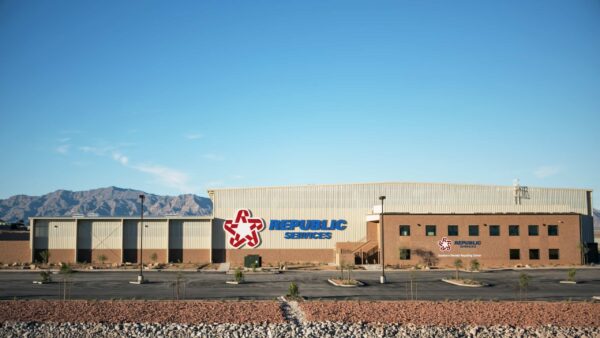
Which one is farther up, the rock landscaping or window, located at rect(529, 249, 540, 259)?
window, located at rect(529, 249, 540, 259)

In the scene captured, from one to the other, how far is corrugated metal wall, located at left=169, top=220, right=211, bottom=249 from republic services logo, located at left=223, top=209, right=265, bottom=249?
8.25 feet

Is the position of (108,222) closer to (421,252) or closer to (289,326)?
(421,252)

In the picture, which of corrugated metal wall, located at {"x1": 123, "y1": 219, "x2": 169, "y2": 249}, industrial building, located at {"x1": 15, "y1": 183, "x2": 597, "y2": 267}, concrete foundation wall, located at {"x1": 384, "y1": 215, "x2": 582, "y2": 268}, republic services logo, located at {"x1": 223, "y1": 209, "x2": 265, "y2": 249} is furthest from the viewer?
republic services logo, located at {"x1": 223, "y1": 209, "x2": 265, "y2": 249}

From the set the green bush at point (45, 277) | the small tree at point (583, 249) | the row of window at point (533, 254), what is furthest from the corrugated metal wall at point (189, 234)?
the small tree at point (583, 249)

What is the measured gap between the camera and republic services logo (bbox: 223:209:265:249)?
64.4 m

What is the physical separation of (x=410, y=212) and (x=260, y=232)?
18102 mm

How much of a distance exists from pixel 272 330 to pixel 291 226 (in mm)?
Answer: 40549

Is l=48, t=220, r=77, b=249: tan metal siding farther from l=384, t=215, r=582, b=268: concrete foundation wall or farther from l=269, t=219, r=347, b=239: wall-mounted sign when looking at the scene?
l=384, t=215, r=582, b=268: concrete foundation wall

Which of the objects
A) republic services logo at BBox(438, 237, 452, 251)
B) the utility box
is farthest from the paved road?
the utility box

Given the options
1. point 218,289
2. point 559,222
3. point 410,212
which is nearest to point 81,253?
point 218,289

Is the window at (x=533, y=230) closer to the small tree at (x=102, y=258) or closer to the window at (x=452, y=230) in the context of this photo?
the window at (x=452, y=230)

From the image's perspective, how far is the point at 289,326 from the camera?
24.6 metres

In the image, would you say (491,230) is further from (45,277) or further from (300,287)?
(45,277)

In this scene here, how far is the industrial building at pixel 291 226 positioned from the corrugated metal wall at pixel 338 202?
0.12m
